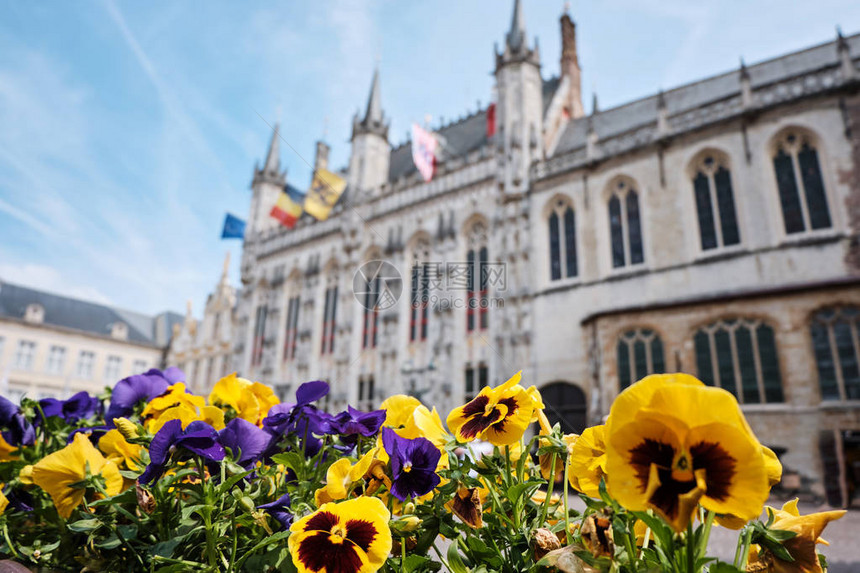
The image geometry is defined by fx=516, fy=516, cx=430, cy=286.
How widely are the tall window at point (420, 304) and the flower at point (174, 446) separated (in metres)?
18.0

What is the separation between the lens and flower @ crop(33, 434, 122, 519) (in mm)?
1198

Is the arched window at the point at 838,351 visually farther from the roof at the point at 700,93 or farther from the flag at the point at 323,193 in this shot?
the flag at the point at 323,193

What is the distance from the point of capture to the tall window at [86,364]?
101ft

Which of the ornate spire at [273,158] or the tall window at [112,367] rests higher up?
the ornate spire at [273,158]

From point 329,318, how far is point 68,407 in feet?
69.2

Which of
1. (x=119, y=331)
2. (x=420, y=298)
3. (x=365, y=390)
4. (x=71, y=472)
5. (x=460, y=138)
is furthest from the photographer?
(x=119, y=331)

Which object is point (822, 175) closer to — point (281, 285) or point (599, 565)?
point (599, 565)

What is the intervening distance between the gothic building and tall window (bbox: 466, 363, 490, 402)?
0.05 m

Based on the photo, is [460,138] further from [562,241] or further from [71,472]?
[71,472]

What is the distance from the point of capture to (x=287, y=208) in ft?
76.4

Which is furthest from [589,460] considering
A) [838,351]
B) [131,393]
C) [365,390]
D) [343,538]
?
[365,390]

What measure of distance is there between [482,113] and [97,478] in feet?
82.6

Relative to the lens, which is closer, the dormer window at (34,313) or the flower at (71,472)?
the flower at (71,472)

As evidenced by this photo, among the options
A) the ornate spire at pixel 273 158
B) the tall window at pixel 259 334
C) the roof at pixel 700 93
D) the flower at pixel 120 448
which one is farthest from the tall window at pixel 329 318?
the flower at pixel 120 448
